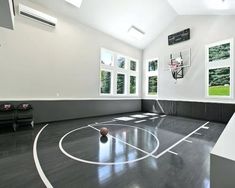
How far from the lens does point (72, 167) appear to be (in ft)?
6.50

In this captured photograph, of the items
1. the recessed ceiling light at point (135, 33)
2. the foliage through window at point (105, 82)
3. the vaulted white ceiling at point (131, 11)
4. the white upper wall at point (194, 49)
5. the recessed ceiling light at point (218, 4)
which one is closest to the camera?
the recessed ceiling light at point (218, 4)

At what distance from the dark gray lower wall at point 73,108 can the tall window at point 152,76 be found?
6.16 feet

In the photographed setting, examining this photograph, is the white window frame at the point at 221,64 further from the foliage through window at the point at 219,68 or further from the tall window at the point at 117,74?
the tall window at the point at 117,74

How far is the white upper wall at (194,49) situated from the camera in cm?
562

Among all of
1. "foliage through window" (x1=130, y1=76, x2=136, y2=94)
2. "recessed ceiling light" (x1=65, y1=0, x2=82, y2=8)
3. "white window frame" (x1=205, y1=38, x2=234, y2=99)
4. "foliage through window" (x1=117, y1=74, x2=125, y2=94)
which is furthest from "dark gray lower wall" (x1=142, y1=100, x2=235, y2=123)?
"recessed ceiling light" (x1=65, y1=0, x2=82, y2=8)

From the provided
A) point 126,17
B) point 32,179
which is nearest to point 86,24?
point 126,17

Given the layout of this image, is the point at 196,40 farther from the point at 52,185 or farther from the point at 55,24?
the point at 52,185

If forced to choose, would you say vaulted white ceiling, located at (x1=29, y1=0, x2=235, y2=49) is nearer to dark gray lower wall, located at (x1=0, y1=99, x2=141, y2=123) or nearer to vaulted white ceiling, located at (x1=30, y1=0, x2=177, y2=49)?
vaulted white ceiling, located at (x1=30, y1=0, x2=177, y2=49)

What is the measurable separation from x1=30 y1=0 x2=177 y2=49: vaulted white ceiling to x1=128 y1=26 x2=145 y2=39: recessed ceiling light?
0.15m

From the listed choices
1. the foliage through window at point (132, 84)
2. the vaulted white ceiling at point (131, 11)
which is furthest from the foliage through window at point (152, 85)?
the vaulted white ceiling at point (131, 11)

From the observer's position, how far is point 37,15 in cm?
452

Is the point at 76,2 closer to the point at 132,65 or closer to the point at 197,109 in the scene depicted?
the point at 132,65

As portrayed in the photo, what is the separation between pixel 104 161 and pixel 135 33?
6668mm

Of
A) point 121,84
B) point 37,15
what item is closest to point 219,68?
point 121,84
